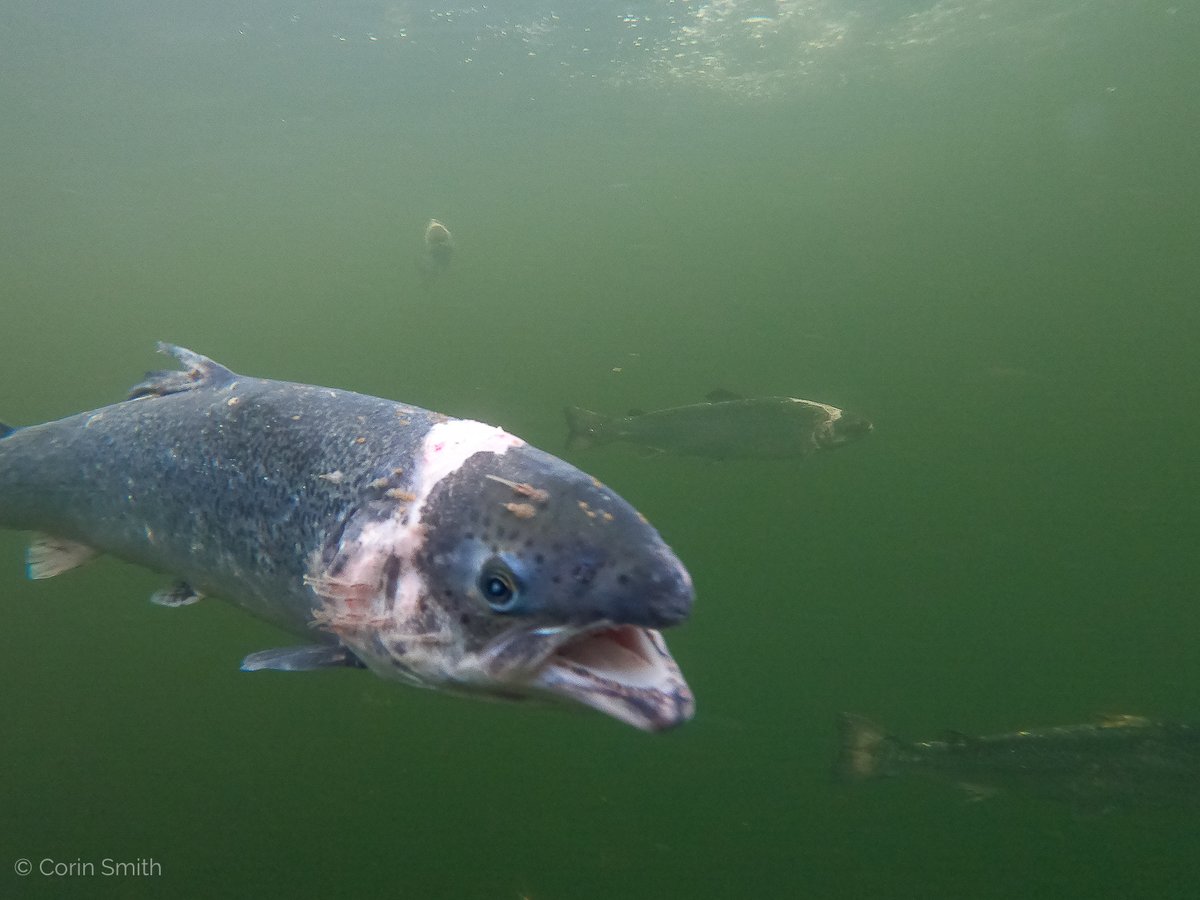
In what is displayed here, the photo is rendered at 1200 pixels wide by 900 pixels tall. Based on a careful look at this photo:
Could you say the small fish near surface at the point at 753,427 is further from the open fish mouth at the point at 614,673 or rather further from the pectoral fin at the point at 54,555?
the open fish mouth at the point at 614,673

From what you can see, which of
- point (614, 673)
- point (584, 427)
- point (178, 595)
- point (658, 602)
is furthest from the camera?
point (584, 427)

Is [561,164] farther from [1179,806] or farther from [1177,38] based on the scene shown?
[1179,806]

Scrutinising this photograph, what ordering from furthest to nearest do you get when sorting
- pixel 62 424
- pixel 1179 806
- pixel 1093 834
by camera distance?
pixel 1093 834 → pixel 1179 806 → pixel 62 424

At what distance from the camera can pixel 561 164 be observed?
33.4 m

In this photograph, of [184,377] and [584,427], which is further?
[584,427]

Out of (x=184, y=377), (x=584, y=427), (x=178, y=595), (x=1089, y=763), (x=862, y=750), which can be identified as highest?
(x=184, y=377)

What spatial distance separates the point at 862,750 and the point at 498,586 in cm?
438

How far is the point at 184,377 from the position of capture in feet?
10.5

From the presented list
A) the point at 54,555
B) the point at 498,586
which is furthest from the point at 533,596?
the point at 54,555

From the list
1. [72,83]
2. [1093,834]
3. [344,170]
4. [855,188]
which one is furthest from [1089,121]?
[72,83]

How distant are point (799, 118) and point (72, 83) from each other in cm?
2911

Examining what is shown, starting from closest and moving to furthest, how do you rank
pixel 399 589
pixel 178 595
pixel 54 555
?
pixel 399 589
pixel 178 595
pixel 54 555

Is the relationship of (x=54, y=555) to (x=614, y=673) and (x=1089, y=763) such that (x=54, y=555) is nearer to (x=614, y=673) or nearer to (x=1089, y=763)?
(x=614, y=673)

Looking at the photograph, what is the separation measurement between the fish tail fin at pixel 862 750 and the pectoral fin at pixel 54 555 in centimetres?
505
